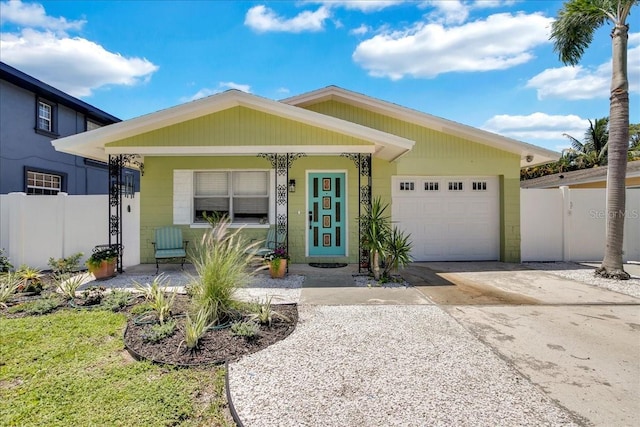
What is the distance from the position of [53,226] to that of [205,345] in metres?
6.89

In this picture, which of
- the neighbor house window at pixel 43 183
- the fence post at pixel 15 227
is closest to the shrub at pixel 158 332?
the fence post at pixel 15 227

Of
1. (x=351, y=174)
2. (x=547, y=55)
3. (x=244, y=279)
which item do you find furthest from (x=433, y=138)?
(x=244, y=279)

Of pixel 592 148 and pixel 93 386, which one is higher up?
pixel 592 148

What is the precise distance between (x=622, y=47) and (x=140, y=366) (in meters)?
10.4

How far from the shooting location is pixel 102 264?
719 centimetres

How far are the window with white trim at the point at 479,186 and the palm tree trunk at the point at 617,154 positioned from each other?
9.15 ft

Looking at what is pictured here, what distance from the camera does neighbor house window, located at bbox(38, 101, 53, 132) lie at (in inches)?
479

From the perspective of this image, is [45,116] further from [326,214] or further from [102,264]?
[326,214]

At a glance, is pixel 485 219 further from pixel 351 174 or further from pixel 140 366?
pixel 140 366

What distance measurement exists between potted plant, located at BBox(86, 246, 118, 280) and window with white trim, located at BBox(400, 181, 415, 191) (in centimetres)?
749

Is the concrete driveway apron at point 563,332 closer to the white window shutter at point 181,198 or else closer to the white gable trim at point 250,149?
the white gable trim at point 250,149

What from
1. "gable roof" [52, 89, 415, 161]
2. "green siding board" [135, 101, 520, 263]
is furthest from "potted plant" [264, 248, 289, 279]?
"gable roof" [52, 89, 415, 161]

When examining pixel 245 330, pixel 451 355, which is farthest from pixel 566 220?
pixel 245 330

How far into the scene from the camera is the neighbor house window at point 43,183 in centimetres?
1182
